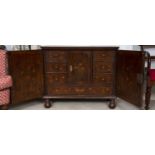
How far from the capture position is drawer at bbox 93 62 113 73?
7.23 feet

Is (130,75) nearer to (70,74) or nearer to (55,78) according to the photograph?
(70,74)

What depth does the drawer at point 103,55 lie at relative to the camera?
2182 millimetres

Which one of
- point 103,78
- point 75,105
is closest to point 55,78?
point 75,105

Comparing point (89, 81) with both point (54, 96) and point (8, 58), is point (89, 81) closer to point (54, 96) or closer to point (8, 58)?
point (54, 96)

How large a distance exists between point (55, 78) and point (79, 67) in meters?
0.29

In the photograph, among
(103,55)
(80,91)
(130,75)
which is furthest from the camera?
(80,91)

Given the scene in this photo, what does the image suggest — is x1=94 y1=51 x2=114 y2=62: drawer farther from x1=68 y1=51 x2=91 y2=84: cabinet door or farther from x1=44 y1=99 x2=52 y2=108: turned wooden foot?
x1=44 y1=99 x2=52 y2=108: turned wooden foot

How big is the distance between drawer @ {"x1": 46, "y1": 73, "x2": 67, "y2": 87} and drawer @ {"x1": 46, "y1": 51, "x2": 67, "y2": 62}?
16 cm

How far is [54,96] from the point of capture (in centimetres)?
230

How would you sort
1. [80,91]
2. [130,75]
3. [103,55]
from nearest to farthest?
[130,75]
[103,55]
[80,91]

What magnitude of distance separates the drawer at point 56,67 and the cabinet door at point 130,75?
58 centimetres

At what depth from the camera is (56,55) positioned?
7.25ft
